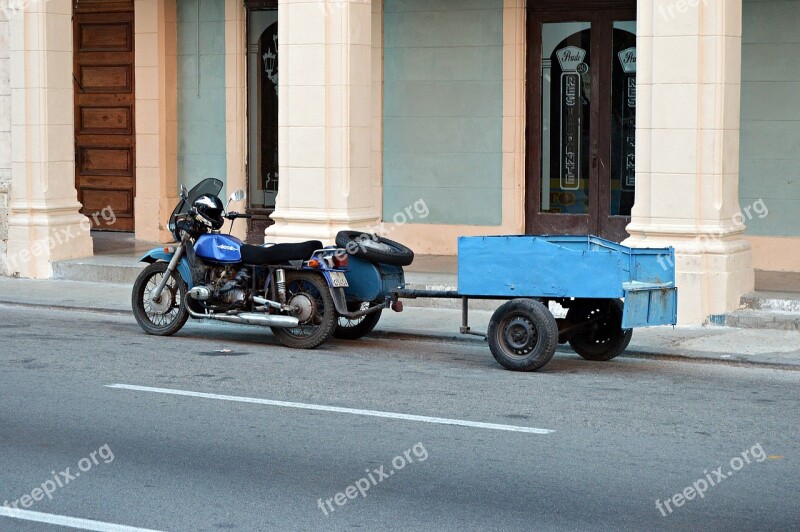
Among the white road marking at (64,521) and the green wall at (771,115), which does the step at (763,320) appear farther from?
the white road marking at (64,521)

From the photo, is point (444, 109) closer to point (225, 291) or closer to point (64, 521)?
point (225, 291)

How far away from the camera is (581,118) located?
17156 millimetres

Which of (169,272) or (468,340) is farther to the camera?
(468,340)

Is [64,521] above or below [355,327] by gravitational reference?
below

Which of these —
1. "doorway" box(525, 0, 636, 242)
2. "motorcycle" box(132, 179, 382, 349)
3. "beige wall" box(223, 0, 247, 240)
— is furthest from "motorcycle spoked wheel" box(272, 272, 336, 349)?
"beige wall" box(223, 0, 247, 240)

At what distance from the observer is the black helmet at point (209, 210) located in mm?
12391

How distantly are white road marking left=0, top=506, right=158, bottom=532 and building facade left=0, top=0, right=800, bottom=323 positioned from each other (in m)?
8.16

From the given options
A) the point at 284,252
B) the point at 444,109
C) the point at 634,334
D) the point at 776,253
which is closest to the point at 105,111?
the point at 444,109

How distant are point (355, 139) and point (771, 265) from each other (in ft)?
16.9

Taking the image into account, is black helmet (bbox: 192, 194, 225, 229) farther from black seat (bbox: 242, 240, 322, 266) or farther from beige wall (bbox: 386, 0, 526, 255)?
beige wall (bbox: 386, 0, 526, 255)

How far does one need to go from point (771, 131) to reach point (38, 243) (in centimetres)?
922

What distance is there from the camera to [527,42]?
56.8 feet

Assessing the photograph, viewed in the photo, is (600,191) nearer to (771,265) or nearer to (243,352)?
(771,265)

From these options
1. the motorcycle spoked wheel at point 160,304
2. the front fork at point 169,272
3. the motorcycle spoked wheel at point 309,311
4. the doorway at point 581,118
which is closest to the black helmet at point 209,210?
the front fork at point 169,272
